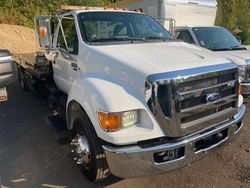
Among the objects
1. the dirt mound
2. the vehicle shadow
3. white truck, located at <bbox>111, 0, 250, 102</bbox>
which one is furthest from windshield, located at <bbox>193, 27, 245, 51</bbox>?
the dirt mound

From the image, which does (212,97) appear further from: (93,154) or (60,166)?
(60,166)

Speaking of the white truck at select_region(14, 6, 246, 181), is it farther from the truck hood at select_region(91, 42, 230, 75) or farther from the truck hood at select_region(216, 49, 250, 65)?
the truck hood at select_region(216, 49, 250, 65)

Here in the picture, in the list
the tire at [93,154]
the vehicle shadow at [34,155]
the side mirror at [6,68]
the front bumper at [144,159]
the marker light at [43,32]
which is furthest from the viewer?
the marker light at [43,32]

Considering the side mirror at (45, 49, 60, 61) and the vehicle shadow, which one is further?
the side mirror at (45, 49, 60, 61)

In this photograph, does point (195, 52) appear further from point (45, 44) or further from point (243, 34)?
point (243, 34)

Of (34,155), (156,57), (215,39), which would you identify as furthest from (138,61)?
(215,39)

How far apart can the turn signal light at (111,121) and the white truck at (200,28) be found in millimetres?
3562

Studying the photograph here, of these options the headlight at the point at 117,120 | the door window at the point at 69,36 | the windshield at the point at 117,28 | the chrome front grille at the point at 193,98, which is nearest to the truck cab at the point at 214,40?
the windshield at the point at 117,28

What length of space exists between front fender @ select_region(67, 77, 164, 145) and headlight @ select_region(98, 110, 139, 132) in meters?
0.04

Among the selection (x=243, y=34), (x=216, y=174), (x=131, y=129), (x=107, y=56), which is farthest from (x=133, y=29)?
(x=243, y=34)

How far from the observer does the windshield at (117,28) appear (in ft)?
14.0

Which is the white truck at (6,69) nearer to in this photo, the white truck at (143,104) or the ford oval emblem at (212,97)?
the white truck at (143,104)

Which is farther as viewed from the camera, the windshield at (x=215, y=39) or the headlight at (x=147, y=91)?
the windshield at (x=215, y=39)

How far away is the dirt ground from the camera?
3709mm
